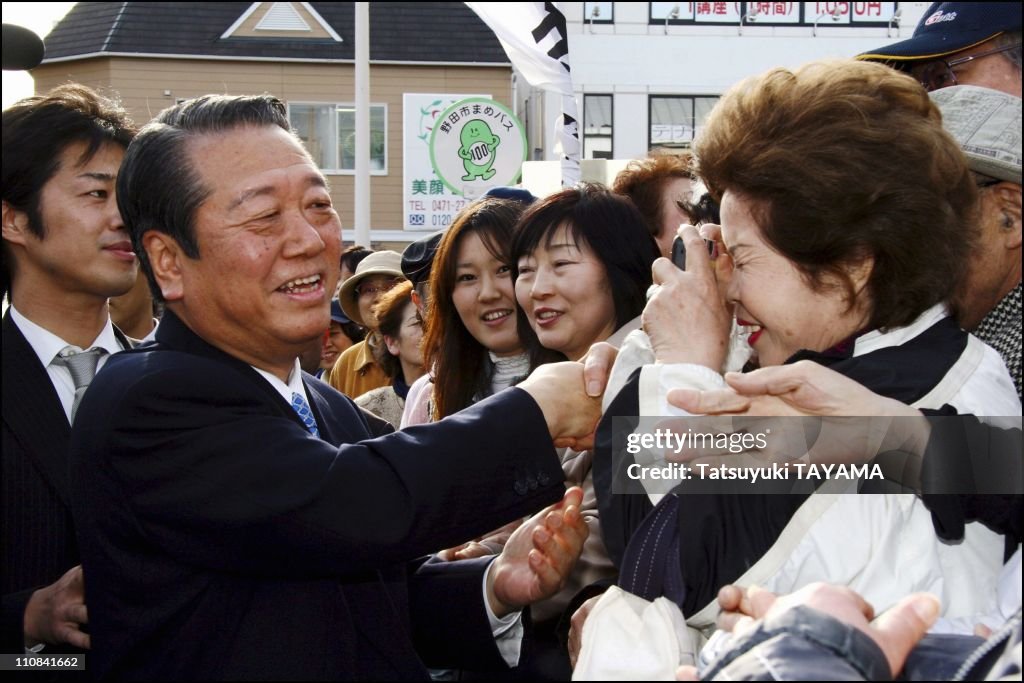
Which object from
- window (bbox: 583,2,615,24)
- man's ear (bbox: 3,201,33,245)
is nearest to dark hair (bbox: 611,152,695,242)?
man's ear (bbox: 3,201,33,245)

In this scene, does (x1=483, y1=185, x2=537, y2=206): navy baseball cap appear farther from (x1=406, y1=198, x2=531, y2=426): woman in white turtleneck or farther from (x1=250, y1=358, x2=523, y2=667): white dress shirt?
(x1=250, y1=358, x2=523, y2=667): white dress shirt

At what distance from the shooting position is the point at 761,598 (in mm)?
1745

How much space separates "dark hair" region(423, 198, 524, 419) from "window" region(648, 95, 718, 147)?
798 inches

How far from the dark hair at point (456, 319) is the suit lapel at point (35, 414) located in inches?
67.3

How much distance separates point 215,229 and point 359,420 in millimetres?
682

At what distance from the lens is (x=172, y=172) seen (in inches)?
96.3

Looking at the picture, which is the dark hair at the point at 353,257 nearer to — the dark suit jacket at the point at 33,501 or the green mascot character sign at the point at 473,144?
the green mascot character sign at the point at 473,144

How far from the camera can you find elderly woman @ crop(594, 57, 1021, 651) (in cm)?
196

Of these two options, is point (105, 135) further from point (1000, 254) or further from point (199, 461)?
point (1000, 254)

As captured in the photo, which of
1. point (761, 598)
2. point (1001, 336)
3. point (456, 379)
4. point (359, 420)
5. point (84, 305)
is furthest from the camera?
point (456, 379)

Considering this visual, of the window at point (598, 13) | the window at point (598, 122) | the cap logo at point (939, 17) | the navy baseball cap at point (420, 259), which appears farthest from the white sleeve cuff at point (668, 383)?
the window at point (598, 13)

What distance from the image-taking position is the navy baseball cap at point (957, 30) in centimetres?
289

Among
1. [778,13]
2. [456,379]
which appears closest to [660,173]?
[456,379]

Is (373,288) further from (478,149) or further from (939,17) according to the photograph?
(939,17)
